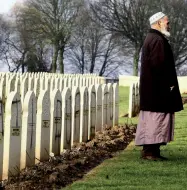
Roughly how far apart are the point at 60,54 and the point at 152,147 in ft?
121

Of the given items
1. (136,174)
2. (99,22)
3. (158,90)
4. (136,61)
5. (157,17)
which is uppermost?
(99,22)

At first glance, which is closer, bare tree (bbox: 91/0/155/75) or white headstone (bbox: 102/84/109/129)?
white headstone (bbox: 102/84/109/129)

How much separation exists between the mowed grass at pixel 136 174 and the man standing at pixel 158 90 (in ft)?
1.16

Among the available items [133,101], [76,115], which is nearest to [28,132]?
[76,115]

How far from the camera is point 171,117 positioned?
6.67 meters

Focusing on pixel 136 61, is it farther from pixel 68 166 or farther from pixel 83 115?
pixel 68 166

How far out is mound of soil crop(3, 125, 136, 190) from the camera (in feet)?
17.7

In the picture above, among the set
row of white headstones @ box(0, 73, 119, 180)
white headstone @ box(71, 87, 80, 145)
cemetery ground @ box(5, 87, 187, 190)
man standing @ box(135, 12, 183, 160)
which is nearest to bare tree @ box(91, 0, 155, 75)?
row of white headstones @ box(0, 73, 119, 180)

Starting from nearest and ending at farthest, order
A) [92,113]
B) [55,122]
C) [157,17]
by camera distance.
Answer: [157,17] → [55,122] → [92,113]

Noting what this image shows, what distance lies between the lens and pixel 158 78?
6602mm

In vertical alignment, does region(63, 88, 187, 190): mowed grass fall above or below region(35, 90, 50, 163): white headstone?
below

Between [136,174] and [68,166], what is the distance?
0.77 m

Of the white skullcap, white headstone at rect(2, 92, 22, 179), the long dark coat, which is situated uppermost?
the white skullcap

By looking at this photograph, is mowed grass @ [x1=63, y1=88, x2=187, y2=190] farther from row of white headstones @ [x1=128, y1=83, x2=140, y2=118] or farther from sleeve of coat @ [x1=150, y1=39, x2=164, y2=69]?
row of white headstones @ [x1=128, y1=83, x2=140, y2=118]
